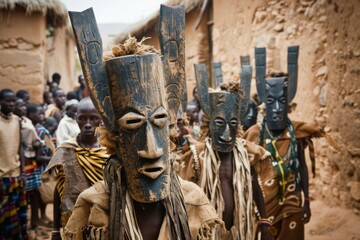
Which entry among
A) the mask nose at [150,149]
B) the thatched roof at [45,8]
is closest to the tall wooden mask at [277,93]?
the mask nose at [150,149]

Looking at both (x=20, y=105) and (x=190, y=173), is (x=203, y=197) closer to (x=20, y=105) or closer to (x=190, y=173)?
(x=190, y=173)

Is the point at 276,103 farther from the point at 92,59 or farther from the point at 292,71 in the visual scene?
the point at 92,59

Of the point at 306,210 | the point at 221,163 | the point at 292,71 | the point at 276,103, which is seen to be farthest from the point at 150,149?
the point at 292,71

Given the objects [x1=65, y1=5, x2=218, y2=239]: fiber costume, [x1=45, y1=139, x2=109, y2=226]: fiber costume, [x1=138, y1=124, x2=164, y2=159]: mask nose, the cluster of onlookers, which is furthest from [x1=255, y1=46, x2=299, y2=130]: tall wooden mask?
[x1=138, y1=124, x2=164, y2=159]: mask nose

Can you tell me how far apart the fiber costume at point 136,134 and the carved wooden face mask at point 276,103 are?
3181mm

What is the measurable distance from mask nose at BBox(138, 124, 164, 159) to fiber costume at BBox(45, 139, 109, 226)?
4.73 feet

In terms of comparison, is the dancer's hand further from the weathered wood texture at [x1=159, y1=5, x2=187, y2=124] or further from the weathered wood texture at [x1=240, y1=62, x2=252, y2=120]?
the weathered wood texture at [x1=159, y1=5, x2=187, y2=124]

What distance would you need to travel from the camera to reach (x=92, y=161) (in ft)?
13.9

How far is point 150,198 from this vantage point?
9.33ft

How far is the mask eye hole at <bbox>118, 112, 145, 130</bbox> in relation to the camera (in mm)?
2812

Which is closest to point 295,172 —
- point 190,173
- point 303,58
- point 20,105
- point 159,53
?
point 190,173

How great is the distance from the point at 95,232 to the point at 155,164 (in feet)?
1.71

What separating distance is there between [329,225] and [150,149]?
532 cm

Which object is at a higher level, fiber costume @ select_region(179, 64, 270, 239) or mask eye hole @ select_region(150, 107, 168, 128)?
mask eye hole @ select_region(150, 107, 168, 128)
